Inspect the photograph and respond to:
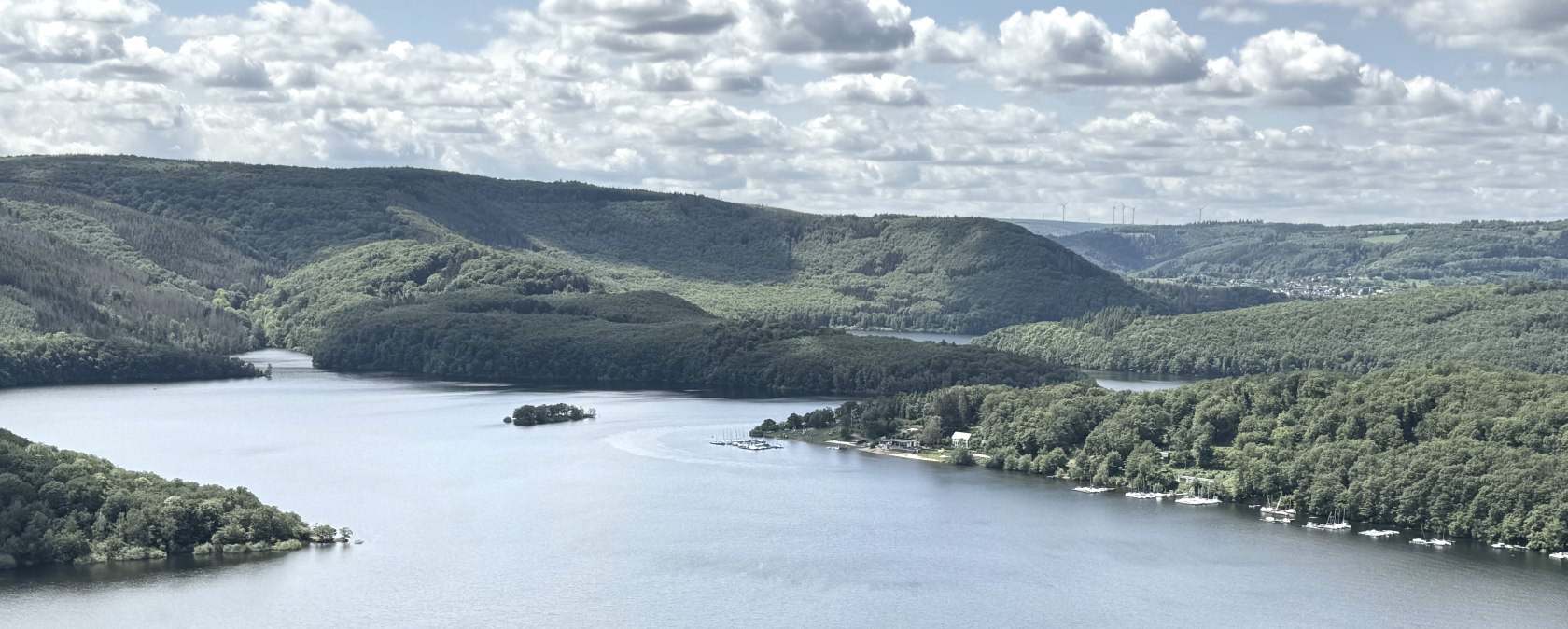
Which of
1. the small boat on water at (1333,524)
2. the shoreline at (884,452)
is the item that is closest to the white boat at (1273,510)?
the small boat on water at (1333,524)

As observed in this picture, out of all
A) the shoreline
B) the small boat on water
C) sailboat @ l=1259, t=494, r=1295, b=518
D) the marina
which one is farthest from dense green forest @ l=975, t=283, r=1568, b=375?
the small boat on water

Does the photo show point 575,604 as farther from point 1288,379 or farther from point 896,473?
point 1288,379

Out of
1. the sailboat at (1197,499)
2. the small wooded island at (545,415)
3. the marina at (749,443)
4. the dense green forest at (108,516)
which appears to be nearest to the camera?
the dense green forest at (108,516)

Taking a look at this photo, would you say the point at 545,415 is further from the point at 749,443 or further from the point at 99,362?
A: the point at 99,362

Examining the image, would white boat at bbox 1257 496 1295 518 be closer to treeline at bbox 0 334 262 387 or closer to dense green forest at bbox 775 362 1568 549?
dense green forest at bbox 775 362 1568 549

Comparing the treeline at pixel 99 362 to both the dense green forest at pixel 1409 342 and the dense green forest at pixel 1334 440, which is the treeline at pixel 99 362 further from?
the dense green forest at pixel 1409 342
